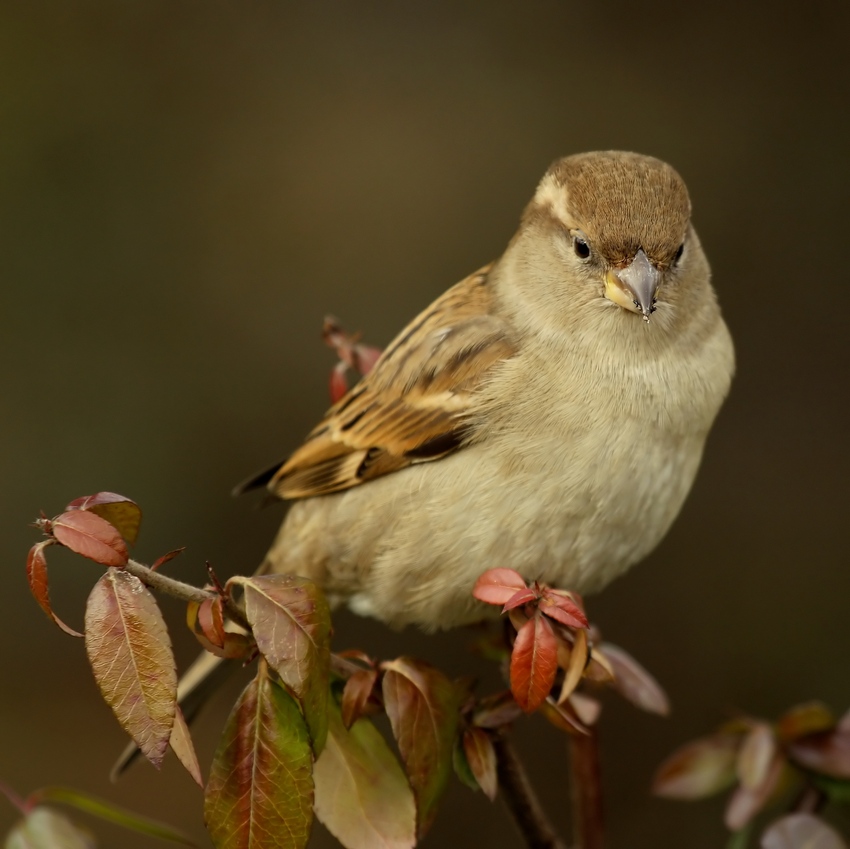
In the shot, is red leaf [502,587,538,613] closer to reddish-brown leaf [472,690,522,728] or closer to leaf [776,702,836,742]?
reddish-brown leaf [472,690,522,728]

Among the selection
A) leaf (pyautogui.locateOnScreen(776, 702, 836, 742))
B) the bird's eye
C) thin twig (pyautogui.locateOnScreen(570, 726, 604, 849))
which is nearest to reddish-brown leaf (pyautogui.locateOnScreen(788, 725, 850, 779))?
leaf (pyautogui.locateOnScreen(776, 702, 836, 742))

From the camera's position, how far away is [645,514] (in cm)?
195

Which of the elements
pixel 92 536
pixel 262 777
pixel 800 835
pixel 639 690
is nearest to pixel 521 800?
pixel 639 690

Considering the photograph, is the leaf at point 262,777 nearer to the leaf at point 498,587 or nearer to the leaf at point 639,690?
the leaf at point 498,587

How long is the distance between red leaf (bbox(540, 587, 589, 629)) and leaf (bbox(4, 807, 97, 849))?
0.56 meters

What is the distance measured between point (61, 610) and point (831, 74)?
2782 millimetres

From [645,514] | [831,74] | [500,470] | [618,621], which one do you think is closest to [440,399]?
[500,470]

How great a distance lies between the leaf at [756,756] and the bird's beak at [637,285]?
0.61 metres

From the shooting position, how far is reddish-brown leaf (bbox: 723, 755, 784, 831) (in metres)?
1.66

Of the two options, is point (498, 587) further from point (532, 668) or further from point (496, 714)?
point (496, 714)

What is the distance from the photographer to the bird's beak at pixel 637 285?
1.81m

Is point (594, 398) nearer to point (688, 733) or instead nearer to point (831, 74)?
point (688, 733)

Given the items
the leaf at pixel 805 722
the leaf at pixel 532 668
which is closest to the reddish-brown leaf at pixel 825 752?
the leaf at pixel 805 722

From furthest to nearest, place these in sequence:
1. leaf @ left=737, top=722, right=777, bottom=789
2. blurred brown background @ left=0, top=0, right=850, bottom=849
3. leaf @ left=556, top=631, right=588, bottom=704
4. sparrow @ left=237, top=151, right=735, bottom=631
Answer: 1. blurred brown background @ left=0, top=0, right=850, bottom=849
2. sparrow @ left=237, top=151, right=735, bottom=631
3. leaf @ left=737, top=722, right=777, bottom=789
4. leaf @ left=556, top=631, right=588, bottom=704
